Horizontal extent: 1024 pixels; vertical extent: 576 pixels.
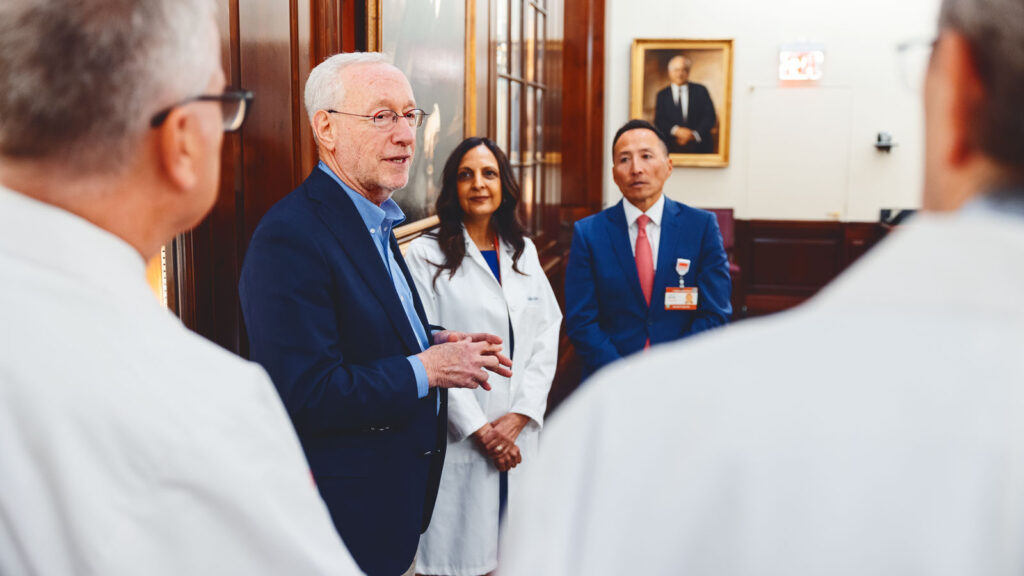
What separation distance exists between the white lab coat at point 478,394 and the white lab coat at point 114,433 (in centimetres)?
204

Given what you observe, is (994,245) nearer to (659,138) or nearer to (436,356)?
(436,356)

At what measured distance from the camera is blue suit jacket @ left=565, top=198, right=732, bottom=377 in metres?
3.11

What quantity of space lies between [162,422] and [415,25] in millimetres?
2917

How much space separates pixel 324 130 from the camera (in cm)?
213

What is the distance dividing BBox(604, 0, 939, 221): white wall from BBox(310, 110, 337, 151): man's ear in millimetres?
7578

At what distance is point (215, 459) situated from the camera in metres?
0.77

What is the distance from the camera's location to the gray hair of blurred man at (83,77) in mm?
828

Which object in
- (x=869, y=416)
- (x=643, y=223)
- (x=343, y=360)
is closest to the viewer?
(x=869, y=416)

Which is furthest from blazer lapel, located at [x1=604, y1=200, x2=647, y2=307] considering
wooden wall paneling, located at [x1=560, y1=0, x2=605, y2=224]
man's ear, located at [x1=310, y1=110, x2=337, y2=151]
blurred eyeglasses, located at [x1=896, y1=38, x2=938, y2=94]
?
wooden wall paneling, located at [x1=560, y1=0, x2=605, y2=224]

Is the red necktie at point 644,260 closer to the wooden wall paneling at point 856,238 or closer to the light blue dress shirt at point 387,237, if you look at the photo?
the light blue dress shirt at point 387,237

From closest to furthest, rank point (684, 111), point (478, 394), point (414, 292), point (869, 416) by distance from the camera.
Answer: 1. point (869, 416)
2. point (414, 292)
3. point (478, 394)
4. point (684, 111)

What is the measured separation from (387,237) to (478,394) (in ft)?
3.29

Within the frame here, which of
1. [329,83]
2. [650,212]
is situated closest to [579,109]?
[650,212]

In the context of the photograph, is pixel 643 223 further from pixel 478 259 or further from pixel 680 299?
pixel 478 259
